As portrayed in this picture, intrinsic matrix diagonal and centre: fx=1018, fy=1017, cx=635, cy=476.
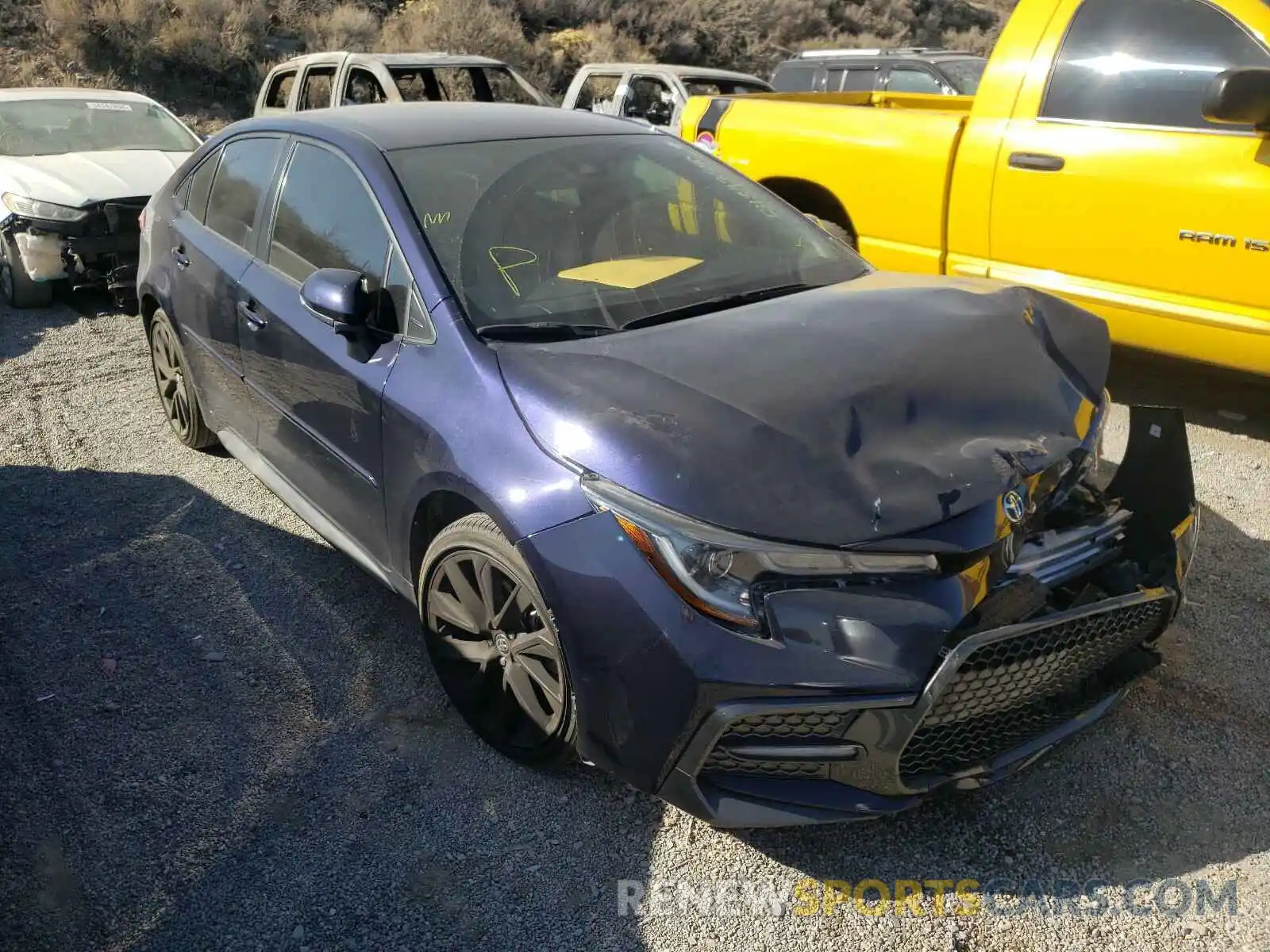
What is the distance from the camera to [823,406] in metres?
→ 2.45

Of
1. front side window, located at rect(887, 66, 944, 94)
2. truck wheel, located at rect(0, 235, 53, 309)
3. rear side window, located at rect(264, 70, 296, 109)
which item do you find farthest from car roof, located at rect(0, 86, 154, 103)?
front side window, located at rect(887, 66, 944, 94)

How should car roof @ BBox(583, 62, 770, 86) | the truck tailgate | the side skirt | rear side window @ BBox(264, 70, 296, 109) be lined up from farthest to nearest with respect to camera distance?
car roof @ BBox(583, 62, 770, 86)
rear side window @ BBox(264, 70, 296, 109)
the truck tailgate
the side skirt

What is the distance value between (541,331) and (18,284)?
6019 millimetres

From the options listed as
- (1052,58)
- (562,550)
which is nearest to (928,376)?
(562,550)

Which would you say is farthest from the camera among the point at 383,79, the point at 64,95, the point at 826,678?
the point at 383,79

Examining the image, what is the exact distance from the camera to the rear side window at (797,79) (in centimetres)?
1333

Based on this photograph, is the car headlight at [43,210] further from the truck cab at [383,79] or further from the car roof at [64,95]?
the truck cab at [383,79]

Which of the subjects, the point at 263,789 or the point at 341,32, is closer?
the point at 263,789

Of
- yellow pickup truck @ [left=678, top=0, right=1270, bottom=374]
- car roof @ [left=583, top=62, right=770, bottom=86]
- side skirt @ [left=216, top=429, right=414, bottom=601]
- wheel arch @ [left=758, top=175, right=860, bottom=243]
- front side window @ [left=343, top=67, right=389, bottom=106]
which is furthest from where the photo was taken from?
car roof @ [left=583, top=62, right=770, bottom=86]

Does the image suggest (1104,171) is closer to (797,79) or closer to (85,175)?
(85,175)

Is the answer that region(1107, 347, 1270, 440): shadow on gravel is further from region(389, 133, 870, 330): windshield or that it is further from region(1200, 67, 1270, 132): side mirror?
region(389, 133, 870, 330): windshield

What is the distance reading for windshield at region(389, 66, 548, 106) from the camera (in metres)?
9.72

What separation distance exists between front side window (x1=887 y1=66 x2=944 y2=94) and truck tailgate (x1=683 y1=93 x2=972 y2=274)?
6.84 m

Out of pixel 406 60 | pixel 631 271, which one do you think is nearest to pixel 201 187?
pixel 631 271
